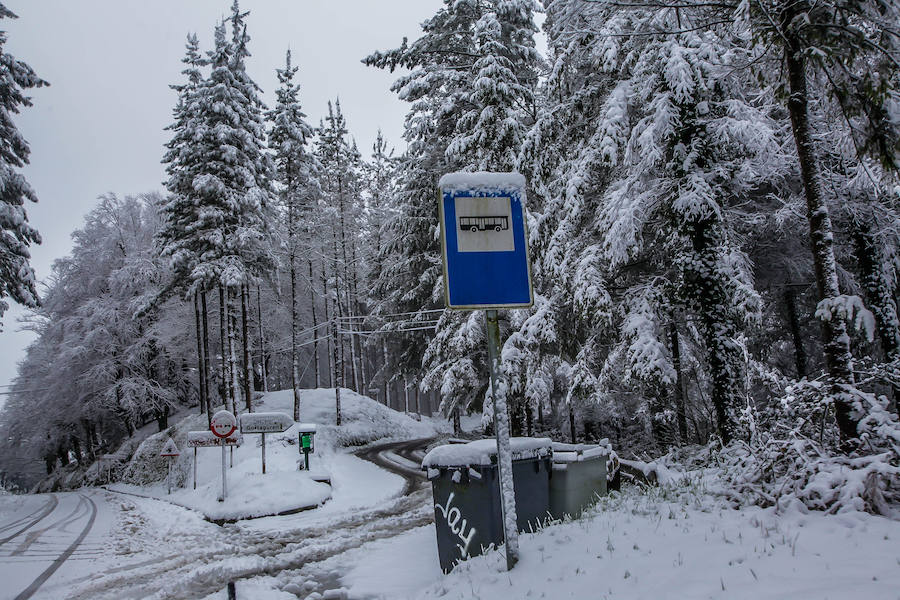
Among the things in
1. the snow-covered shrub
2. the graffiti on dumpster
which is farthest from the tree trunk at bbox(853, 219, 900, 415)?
the graffiti on dumpster

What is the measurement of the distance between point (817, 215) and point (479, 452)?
4.56 metres

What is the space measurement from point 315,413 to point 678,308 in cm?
2096

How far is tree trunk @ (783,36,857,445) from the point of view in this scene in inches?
233

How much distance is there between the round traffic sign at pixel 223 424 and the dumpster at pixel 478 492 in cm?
1107

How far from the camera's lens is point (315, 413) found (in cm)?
2883

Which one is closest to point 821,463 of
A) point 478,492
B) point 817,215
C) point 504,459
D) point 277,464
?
point 504,459

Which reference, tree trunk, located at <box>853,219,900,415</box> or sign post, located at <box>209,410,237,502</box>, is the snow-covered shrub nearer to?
tree trunk, located at <box>853,219,900,415</box>

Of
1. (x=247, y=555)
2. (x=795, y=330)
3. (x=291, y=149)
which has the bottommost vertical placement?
(x=247, y=555)

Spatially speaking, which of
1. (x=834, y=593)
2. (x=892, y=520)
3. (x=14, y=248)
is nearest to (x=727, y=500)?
(x=892, y=520)

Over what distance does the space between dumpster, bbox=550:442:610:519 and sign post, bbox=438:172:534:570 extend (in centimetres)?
165

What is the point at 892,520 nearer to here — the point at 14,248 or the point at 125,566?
the point at 125,566

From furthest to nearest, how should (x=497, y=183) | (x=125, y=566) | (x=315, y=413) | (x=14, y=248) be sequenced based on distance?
1. (x=315, y=413)
2. (x=14, y=248)
3. (x=125, y=566)
4. (x=497, y=183)

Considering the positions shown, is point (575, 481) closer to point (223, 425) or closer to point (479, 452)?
point (479, 452)

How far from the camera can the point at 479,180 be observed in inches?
187
